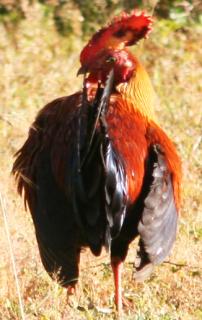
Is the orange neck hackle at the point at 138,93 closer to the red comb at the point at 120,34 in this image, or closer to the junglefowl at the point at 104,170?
the junglefowl at the point at 104,170

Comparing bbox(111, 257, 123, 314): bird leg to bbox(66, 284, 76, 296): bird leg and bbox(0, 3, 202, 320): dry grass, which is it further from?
bbox(66, 284, 76, 296): bird leg

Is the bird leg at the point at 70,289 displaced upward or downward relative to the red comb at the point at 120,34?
downward

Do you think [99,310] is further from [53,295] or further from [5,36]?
[5,36]

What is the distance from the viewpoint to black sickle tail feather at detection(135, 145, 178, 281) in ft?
16.5

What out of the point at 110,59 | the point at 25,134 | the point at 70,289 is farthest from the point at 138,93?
the point at 25,134

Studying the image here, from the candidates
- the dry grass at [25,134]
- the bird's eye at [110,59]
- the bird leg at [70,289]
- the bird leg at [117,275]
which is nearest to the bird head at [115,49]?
the bird's eye at [110,59]

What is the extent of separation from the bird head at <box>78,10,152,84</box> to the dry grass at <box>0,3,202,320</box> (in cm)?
47

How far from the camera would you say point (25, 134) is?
309 inches

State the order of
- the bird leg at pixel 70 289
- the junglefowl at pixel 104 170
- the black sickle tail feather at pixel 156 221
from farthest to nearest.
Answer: the bird leg at pixel 70 289 → the black sickle tail feather at pixel 156 221 → the junglefowl at pixel 104 170

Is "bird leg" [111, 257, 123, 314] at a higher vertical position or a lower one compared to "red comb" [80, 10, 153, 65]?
lower

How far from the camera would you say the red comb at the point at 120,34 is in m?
5.53

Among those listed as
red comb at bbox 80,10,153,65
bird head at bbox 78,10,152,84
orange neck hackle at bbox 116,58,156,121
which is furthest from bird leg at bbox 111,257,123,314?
red comb at bbox 80,10,153,65

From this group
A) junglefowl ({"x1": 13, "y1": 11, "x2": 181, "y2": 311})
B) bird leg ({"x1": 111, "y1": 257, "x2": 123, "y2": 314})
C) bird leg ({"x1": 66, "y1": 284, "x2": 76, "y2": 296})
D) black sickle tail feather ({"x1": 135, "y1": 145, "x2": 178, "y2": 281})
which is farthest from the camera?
bird leg ({"x1": 111, "y1": 257, "x2": 123, "y2": 314})

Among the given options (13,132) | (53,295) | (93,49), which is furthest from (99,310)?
(13,132)
